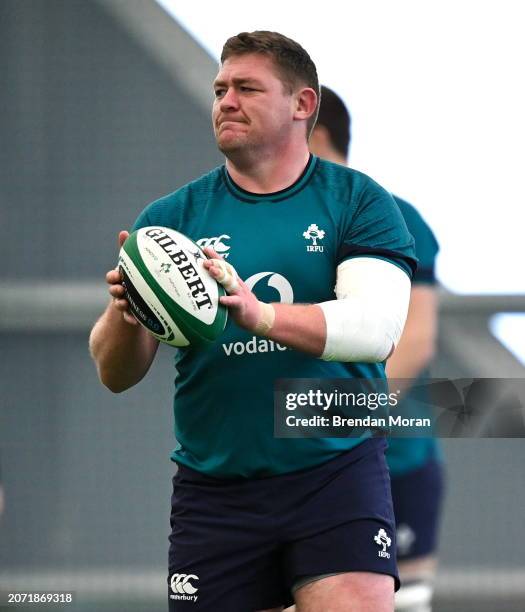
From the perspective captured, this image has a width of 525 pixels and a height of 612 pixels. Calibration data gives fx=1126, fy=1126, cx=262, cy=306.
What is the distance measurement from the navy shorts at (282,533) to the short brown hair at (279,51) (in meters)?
0.79

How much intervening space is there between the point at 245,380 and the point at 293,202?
39 centimetres

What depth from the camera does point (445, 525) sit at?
12.0 ft

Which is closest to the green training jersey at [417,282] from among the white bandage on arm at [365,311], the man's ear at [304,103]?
the man's ear at [304,103]

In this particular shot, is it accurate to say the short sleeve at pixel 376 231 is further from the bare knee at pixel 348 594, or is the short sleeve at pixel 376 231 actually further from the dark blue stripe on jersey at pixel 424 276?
the dark blue stripe on jersey at pixel 424 276

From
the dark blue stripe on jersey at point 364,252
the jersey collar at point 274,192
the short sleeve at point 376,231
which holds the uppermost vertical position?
the jersey collar at point 274,192

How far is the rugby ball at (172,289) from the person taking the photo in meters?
2.05

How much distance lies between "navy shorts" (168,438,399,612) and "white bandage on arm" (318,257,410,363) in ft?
0.73

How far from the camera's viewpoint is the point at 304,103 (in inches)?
96.8

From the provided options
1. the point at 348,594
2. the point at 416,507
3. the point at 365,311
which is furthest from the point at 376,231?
the point at 416,507

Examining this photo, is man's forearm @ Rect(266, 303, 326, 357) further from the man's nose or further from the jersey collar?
the man's nose

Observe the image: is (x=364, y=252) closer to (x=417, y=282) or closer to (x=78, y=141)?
(x=417, y=282)

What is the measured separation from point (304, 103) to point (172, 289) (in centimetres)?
62

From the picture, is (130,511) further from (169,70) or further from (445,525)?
(169,70)

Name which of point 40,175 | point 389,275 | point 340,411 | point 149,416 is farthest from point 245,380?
point 40,175
